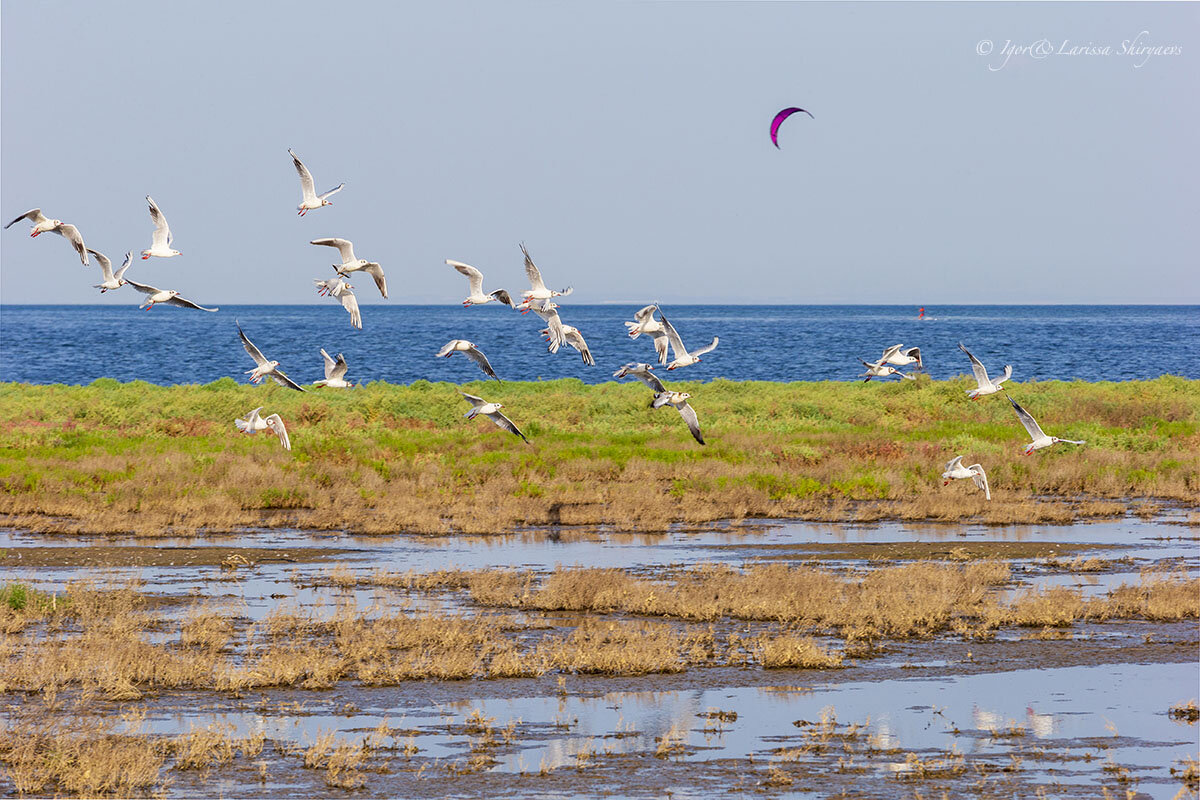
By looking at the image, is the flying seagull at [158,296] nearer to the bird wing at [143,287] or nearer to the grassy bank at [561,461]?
the bird wing at [143,287]

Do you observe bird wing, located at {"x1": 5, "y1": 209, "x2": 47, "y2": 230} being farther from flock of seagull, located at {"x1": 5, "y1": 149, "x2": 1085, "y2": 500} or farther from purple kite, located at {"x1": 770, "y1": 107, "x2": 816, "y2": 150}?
purple kite, located at {"x1": 770, "y1": 107, "x2": 816, "y2": 150}

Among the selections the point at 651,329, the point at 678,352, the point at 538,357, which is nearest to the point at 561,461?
the point at 651,329

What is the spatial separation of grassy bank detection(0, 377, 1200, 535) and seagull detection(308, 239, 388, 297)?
22.8ft

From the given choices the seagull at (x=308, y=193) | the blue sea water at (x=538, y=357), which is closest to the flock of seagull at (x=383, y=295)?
the seagull at (x=308, y=193)

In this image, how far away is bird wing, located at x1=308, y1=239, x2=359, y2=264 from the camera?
64.9 ft

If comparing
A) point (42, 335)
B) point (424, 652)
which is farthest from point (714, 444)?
point (42, 335)

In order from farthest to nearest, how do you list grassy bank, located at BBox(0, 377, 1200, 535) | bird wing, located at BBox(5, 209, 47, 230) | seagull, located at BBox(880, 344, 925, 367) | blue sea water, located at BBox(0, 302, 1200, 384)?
blue sea water, located at BBox(0, 302, 1200, 384) → grassy bank, located at BBox(0, 377, 1200, 535) → seagull, located at BBox(880, 344, 925, 367) → bird wing, located at BBox(5, 209, 47, 230)

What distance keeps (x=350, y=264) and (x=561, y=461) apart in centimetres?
1226

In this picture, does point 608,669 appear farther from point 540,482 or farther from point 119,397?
point 119,397

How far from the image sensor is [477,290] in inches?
804

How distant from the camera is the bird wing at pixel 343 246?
64.9 ft

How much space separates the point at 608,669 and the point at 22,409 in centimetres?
3190

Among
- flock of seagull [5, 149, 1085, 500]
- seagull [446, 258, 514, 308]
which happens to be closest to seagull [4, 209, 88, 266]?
flock of seagull [5, 149, 1085, 500]

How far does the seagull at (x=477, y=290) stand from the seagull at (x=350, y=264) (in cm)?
108
